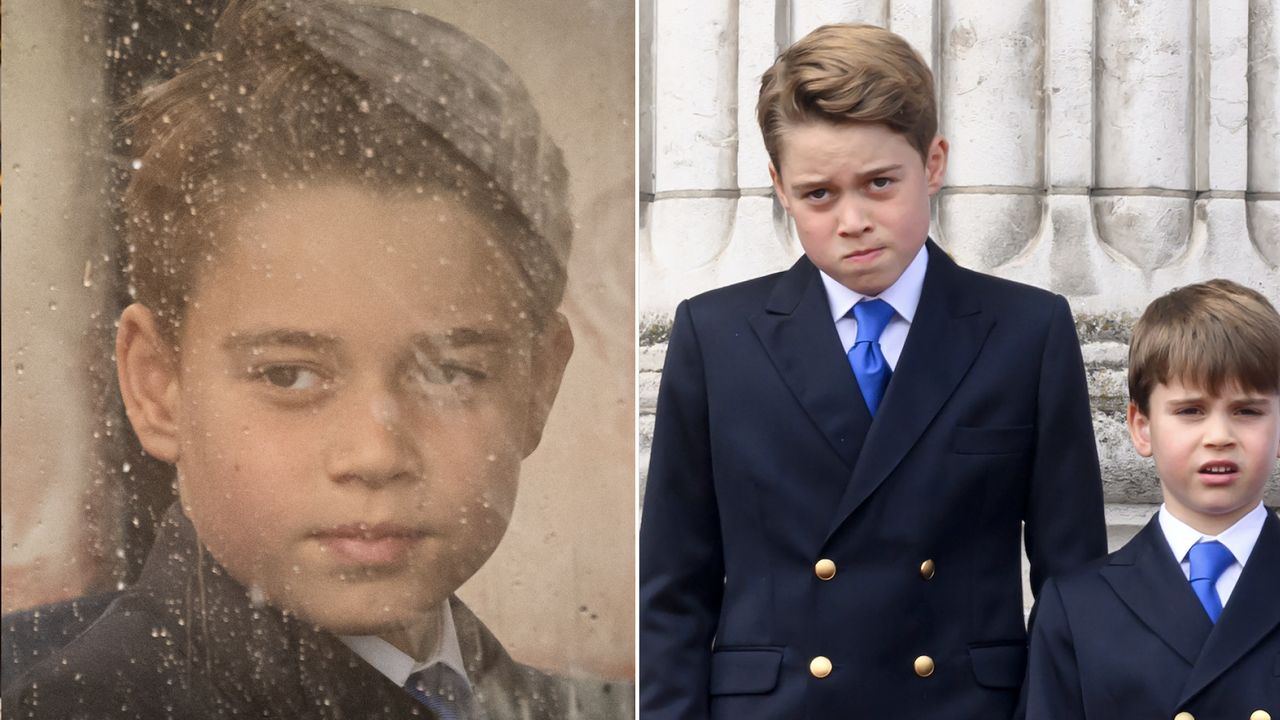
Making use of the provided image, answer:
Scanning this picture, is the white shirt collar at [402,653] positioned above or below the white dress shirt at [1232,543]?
below

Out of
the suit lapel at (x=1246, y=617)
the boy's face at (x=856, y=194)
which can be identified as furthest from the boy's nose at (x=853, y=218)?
the suit lapel at (x=1246, y=617)

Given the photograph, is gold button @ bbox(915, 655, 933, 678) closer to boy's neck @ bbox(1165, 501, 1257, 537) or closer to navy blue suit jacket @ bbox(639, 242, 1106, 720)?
navy blue suit jacket @ bbox(639, 242, 1106, 720)

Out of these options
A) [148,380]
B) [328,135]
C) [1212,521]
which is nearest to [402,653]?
[148,380]

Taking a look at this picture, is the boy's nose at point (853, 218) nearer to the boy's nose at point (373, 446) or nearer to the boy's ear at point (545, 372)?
Result: the boy's ear at point (545, 372)

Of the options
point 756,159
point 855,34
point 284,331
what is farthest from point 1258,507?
point 284,331

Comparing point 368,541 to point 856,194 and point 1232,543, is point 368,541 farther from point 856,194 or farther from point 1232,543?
point 1232,543

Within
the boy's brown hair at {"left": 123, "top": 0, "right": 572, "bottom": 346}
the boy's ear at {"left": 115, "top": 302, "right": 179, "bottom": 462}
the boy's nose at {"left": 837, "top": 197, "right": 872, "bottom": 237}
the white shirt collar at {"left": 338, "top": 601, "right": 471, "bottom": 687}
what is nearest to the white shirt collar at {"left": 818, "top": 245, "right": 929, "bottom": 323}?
the boy's nose at {"left": 837, "top": 197, "right": 872, "bottom": 237}
